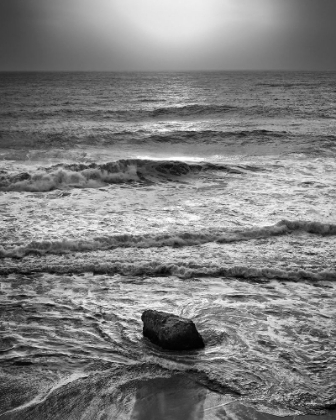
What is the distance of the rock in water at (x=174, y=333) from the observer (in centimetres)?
459

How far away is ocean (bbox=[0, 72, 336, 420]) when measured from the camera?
4.00 meters

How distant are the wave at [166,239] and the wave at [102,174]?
5.27 meters

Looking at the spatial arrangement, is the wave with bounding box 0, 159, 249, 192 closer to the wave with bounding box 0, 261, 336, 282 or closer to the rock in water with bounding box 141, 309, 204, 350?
the wave with bounding box 0, 261, 336, 282

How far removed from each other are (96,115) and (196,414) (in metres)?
30.4

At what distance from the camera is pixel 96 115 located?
32.5 m

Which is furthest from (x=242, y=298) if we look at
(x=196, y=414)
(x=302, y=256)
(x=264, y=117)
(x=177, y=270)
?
(x=264, y=117)

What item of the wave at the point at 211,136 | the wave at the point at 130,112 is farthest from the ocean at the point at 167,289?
the wave at the point at 130,112

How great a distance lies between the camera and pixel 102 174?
14.2 metres

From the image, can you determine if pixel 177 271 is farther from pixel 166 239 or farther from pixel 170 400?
pixel 170 400

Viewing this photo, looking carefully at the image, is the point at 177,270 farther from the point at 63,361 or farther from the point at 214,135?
the point at 214,135

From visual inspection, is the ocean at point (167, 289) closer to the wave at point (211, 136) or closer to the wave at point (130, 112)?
the wave at point (211, 136)

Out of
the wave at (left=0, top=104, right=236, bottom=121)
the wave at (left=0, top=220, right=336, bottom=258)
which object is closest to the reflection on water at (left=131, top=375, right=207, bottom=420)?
the wave at (left=0, top=220, right=336, bottom=258)

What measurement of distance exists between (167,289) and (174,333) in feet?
5.06

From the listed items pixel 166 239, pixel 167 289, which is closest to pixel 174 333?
pixel 167 289
